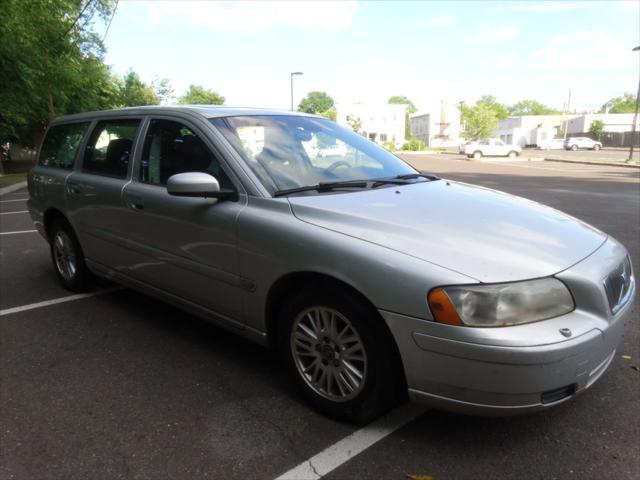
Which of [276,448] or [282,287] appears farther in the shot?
[282,287]

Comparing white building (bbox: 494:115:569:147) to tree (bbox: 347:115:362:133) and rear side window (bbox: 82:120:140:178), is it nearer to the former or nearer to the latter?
tree (bbox: 347:115:362:133)

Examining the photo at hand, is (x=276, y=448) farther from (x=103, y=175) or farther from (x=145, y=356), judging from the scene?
(x=103, y=175)

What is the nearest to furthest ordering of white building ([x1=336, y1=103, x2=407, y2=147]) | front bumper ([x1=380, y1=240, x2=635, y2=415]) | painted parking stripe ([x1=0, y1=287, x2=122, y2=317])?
front bumper ([x1=380, y1=240, x2=635, y2=415]) < painted parking stripe ([x1=0, y1=287, x2=122, y2=317]) < white building ([x1=336, y1=103, x2=407, y2=147])

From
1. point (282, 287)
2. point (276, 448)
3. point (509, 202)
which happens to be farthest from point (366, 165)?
point (276, 448)

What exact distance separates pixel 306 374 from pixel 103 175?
2484 millimetres

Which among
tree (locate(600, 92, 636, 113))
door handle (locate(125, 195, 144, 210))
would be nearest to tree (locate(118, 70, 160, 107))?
door handle (locate(125, 195, 144, 210))

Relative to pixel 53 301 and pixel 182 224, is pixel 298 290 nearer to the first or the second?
pixel 182 224

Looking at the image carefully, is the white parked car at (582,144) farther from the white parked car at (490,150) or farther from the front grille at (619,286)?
the front grille at (619,286)

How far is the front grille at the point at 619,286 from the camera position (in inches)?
94.7

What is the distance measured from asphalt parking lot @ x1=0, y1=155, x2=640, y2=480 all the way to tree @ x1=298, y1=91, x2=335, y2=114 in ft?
450

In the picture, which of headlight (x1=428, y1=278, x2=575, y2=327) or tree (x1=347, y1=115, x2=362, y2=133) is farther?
tree (x1=347, y1=115, x2=362, y2=133)

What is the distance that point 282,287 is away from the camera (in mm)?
2762

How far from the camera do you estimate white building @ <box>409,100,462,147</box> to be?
3501 inches

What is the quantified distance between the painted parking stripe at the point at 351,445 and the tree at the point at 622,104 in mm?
141142
